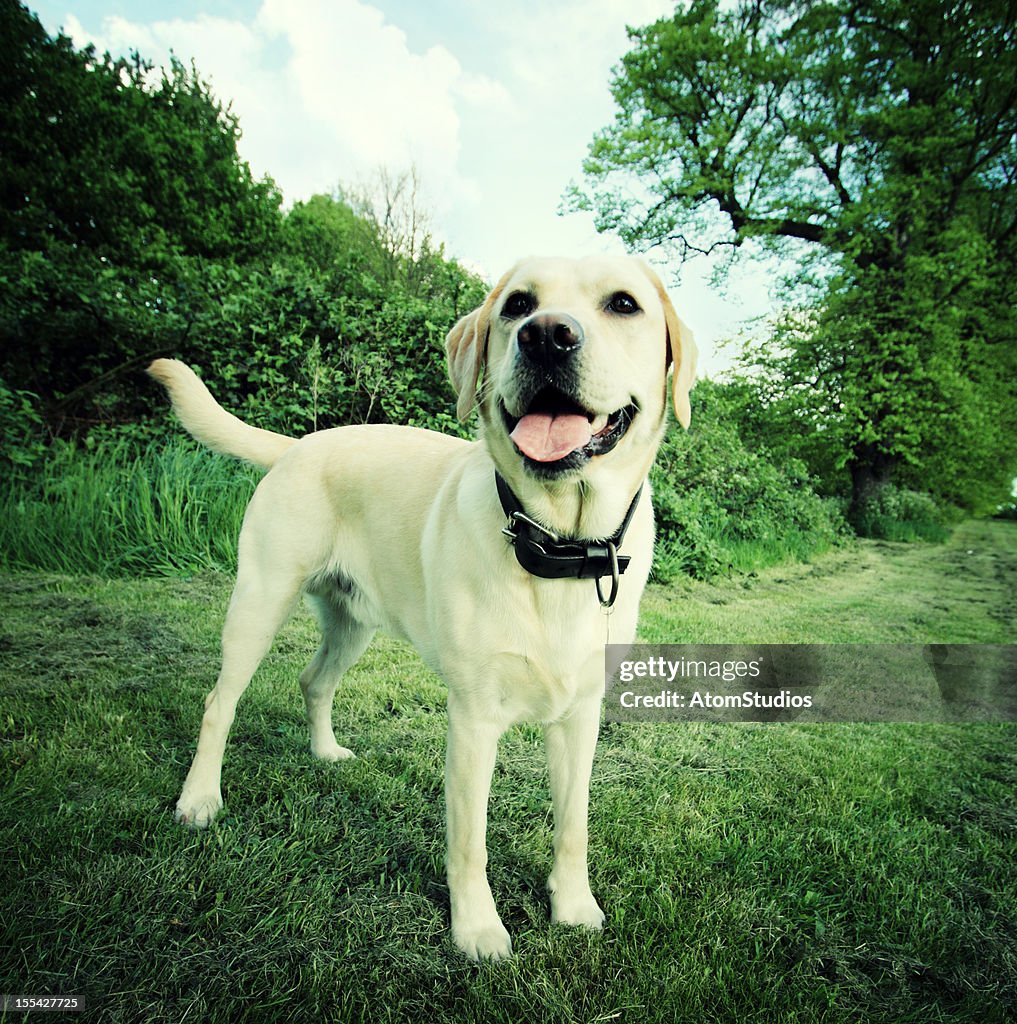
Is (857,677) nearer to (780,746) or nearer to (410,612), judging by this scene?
(780,746)

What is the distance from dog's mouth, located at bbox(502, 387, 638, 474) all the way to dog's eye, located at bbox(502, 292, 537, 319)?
40 centimetres

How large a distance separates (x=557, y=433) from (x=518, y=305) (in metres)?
0.55

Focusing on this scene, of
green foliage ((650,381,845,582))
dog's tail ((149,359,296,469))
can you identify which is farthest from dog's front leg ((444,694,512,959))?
green foliage ((650,381,845,582))

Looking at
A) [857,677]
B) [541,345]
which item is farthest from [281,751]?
[857,677]

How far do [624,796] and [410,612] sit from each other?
116 cm

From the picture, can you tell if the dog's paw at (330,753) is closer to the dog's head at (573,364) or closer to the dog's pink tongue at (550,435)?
the dog's head at (573,364)

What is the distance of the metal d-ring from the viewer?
67.6 inches

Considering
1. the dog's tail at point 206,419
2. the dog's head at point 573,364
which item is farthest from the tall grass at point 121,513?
the dog's head at point 573,364

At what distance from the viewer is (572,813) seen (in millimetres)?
1856

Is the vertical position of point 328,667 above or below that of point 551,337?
below

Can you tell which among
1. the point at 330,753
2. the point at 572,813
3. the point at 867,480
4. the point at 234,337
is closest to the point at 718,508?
the point at 234,337

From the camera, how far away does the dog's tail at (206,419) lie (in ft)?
8.65

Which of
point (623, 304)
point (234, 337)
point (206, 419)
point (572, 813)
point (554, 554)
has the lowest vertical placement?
point (572, 813)
